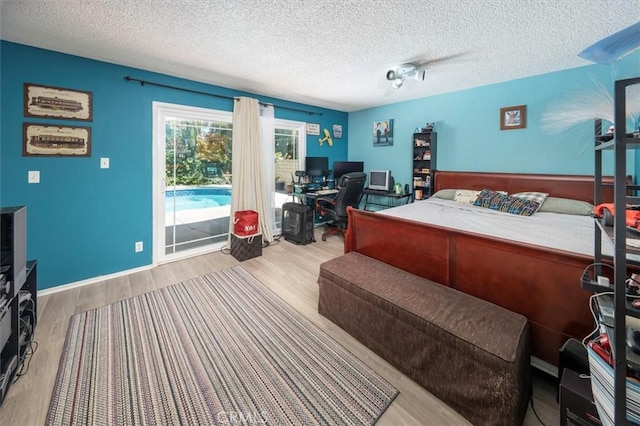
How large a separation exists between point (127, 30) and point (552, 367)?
3.87 meters

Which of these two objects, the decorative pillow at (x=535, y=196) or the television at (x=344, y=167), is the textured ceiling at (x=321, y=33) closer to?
the decorative pillow at (x=535, y=196)

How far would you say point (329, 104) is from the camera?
16.2ft

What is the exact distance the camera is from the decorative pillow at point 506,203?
9.41 ft

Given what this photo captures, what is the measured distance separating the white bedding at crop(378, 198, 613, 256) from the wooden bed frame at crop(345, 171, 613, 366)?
216 millimetres

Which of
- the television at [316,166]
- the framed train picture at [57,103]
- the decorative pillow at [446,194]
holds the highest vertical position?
the framed train picture at [57,103]

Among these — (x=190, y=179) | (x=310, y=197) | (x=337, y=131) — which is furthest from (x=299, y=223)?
(x=337, y=131)

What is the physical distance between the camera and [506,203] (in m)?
3.03

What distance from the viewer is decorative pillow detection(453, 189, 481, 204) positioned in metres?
3.53

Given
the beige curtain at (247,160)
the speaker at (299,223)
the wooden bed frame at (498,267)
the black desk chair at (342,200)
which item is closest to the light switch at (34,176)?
the beige curtain at (247,160)

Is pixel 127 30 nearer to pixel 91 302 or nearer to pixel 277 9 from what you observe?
pixel 277 9

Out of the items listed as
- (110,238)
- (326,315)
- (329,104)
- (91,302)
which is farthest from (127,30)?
(329,104)

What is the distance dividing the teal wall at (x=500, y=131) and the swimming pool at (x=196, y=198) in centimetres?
304

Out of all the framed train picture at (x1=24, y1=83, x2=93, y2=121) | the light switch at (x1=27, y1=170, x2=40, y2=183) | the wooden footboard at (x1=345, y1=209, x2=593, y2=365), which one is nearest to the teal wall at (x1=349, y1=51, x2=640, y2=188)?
the wooden footboard at (x1=345, y1=209, x2=593, y2=365)

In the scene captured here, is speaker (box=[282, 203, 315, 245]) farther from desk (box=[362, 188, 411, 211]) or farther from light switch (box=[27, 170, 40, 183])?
light switch (box=[27, 170, 40, 183])
